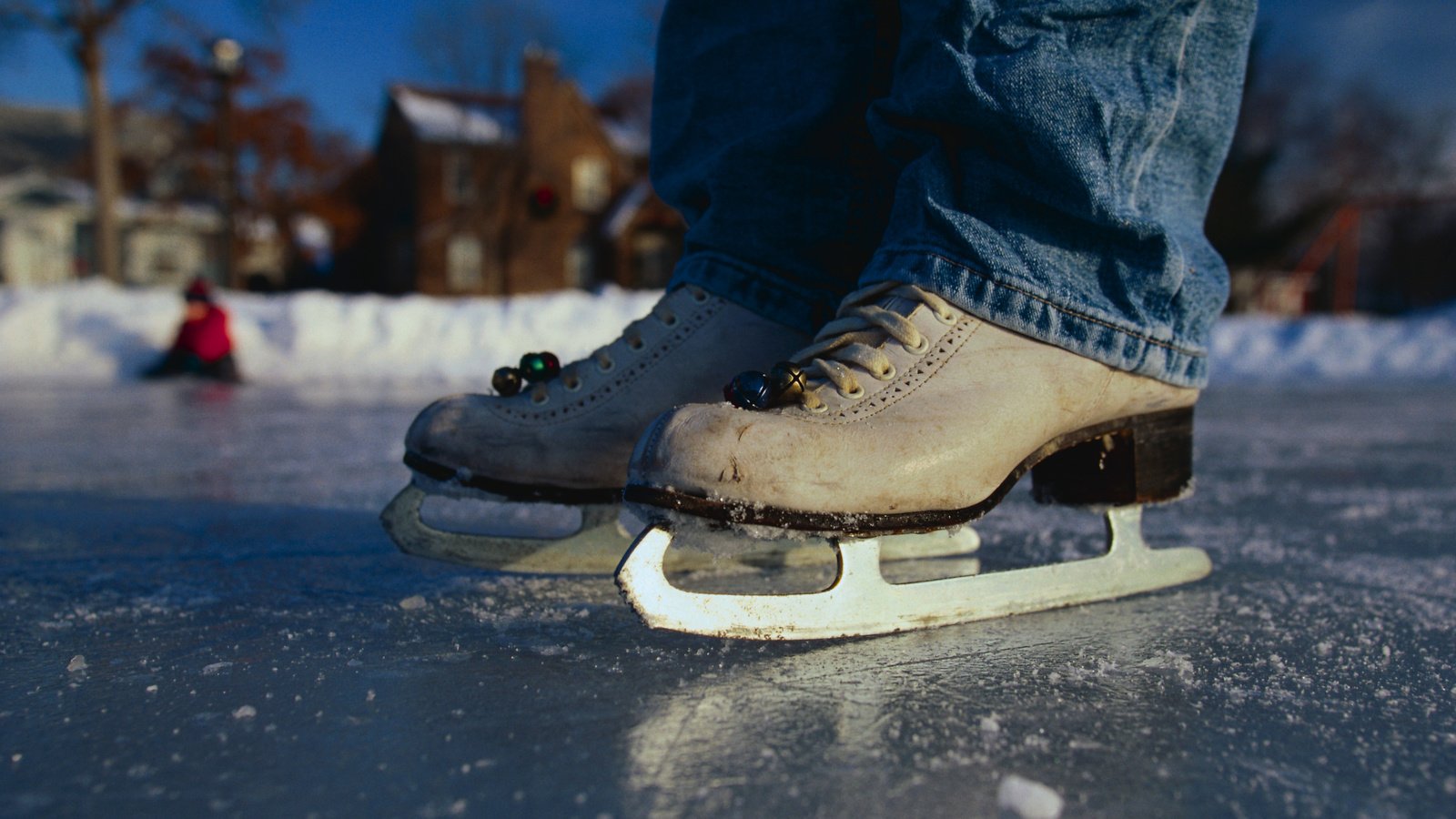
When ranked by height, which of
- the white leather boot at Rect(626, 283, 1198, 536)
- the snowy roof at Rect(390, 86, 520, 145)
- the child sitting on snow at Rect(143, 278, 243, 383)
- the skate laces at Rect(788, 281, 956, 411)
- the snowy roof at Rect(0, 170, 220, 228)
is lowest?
the child sitting on snow at Rect(143, 278, 243, 383)

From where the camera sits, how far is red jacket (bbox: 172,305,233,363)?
534 cm

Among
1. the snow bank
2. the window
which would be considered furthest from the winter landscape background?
the window

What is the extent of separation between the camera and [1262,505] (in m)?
1.53

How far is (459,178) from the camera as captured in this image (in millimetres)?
20297

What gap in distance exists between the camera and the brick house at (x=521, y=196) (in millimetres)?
19797

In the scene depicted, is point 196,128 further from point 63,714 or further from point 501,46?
point 63,714

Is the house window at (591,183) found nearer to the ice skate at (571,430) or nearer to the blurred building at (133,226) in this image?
the blurred building at (133,226)

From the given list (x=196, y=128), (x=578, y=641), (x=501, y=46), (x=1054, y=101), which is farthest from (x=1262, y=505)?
(x=196, y=128)

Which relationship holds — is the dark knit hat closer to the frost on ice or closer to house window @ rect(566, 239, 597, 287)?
the frost on ice

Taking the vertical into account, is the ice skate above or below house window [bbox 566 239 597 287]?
below

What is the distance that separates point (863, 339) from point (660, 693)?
36 cm

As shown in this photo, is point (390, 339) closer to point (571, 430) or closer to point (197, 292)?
point (197, 292)

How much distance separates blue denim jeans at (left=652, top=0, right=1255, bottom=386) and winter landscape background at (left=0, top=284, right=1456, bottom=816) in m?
0.29

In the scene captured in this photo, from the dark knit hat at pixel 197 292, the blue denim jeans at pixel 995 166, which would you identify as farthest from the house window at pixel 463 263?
the blue denim jeans at pixel 995 166
